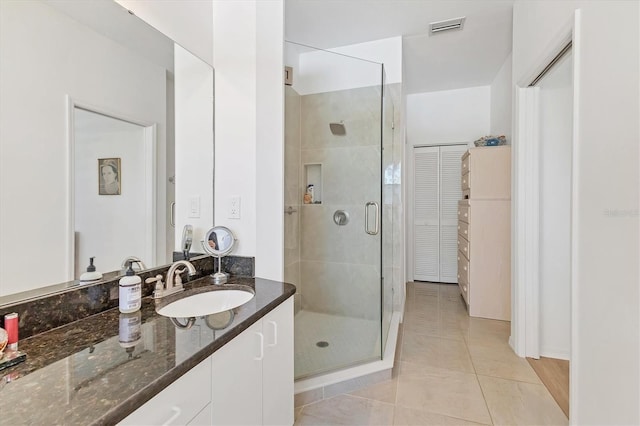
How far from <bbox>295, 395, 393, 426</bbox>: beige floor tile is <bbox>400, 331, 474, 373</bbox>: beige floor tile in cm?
63

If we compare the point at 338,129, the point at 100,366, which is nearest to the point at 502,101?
the point at 338,129

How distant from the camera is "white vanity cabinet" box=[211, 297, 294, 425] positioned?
3.10 ft

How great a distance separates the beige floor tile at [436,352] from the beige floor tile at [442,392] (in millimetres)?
90

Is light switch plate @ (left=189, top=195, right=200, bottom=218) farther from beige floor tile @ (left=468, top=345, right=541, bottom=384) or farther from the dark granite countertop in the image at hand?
beige floor tile @ (left=468, top=345, right=541, bottom=384)

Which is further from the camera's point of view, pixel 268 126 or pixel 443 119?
pixel 443 119

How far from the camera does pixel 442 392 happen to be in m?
1.88

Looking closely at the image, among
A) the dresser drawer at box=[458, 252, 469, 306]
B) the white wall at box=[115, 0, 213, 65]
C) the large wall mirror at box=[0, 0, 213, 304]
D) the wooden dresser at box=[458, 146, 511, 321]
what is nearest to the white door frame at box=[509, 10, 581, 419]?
the wooden dresser at box=[458, 146, 511, 321]

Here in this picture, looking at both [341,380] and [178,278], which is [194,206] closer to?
[178,278]

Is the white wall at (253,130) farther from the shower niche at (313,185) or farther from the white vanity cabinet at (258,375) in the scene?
the shower niche at (313,185)

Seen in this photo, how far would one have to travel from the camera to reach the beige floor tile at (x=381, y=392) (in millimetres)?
1820

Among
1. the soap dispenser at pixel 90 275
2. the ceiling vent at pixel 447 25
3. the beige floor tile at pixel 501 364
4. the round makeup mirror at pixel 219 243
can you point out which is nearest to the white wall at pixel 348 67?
the ceiling vent at pixel 447 25

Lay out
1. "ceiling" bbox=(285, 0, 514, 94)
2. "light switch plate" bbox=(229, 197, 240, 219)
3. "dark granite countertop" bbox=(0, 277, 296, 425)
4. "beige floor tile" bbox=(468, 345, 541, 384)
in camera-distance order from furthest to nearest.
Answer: "ceiling" bbox=(285, 0, 514, 94), "beige floor tile" bbox=(468, 345, 541, 384), "light switch plate" bbox=(229, 197, 240, 219), "dark granite countertop" bbox=(0, 277, 296, 425)

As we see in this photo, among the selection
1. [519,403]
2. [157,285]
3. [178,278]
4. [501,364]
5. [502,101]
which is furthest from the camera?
[502,101]

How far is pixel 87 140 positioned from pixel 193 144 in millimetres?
559
